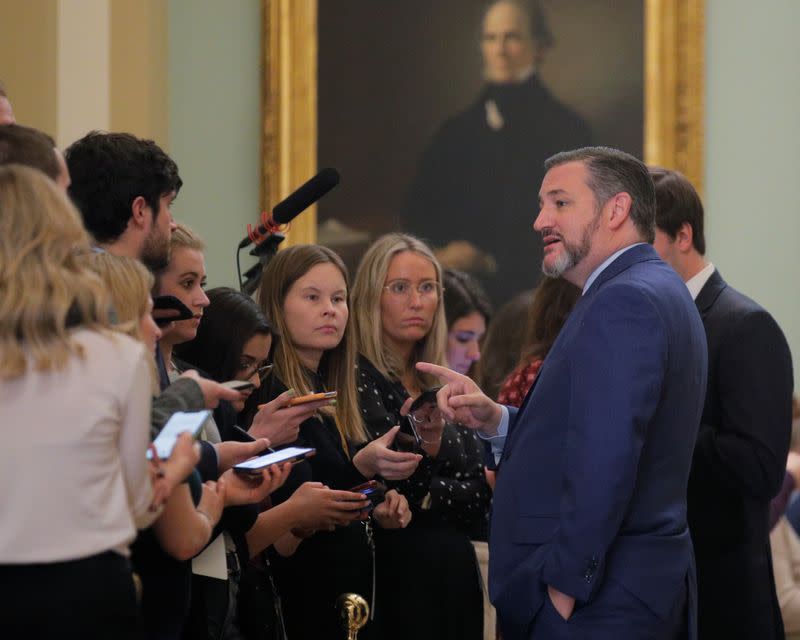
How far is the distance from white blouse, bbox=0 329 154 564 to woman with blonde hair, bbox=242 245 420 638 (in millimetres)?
1377

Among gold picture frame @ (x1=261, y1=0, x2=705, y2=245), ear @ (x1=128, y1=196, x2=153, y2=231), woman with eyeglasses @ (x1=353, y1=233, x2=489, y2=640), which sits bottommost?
woman with eyeglasses @ (x1=353, y1=233, x2=489, y2=640)

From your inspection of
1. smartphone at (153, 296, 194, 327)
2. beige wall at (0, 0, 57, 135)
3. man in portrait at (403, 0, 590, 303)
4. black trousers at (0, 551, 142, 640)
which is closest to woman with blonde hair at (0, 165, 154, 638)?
black trousers at (0, 551, 142, 640)

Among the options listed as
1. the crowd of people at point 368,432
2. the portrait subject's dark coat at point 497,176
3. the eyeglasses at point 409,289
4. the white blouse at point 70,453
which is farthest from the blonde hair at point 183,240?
the portrait subject's dark coat at point 497,176

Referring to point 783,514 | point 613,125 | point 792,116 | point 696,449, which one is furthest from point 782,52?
point 696,449

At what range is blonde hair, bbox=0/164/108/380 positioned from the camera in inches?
91.5

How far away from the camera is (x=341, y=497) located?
150 inches

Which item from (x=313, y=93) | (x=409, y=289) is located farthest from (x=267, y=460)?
Answer: (x=313, y=93)

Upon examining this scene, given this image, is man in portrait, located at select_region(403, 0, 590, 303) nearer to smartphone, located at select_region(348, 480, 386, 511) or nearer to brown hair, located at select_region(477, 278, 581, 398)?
brown hair, located at select_region(477, 278, 581, 398)

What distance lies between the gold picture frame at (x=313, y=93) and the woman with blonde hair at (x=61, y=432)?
15.8 feet

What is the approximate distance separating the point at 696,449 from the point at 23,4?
12.4 ft

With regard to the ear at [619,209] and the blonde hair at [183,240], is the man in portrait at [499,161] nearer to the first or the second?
the blonde hair at [183,240]

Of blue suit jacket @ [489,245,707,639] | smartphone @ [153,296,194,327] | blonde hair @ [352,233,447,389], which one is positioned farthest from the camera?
blonde hair @ [352,233,447,389]

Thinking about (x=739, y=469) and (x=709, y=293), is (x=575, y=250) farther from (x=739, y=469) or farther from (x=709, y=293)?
(x=739, y=469)

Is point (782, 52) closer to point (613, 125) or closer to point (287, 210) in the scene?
point (613, 125)
